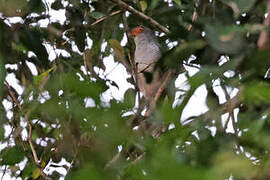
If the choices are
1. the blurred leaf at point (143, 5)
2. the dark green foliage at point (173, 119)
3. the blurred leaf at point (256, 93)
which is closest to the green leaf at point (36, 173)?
the dark green foliage at point (173, 119)

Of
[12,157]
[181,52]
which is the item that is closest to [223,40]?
[181,52]

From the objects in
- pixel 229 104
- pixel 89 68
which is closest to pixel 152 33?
pixel 89 68

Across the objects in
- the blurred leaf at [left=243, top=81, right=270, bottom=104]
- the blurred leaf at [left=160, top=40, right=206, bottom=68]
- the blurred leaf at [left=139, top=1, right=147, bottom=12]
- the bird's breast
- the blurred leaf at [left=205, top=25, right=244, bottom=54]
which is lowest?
the blurred leaf at [left=243, top=81, right=270, bottom=104]

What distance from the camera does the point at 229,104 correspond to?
112 centimetres

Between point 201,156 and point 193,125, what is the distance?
0.27 feet

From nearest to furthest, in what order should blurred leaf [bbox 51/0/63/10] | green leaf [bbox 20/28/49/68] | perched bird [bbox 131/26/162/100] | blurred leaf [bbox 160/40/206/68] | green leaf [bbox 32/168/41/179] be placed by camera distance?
blurred leaf [bbox 160/40/206/68], green leaf [bbox 20/28/49/68], green leaf [bbox 32/168/41/179], blurred leaf [bbox 51/0/63/10], perched bird [bbox 131/26/162/100]

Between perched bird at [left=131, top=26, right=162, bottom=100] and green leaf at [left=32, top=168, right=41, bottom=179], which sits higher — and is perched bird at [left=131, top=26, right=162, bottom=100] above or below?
above

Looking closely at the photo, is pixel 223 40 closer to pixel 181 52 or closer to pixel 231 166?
pixel 181 52

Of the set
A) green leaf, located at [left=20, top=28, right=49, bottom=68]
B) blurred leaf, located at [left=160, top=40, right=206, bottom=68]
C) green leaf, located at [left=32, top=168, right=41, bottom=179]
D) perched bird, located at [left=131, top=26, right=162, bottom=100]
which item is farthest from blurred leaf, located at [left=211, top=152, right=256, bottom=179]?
perched bird, located at [left=131, top=26, right=162, bottom=100]

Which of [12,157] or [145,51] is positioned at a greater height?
[145,51]

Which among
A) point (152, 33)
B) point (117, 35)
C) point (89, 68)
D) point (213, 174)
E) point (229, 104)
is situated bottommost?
point (213, 174)

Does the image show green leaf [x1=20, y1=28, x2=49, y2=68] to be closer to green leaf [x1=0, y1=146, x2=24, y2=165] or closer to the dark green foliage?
the dark green foliage

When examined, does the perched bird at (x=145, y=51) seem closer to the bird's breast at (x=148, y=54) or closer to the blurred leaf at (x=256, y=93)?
the bird's breast at (x=148, y=54)

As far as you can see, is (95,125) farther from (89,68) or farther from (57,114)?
(89,68)
